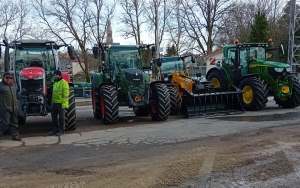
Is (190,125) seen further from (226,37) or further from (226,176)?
(226,37)

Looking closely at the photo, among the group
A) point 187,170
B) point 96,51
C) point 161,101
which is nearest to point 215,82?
point 161,101

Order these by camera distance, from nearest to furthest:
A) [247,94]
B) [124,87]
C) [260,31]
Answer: [124,87], [247,94], [260,31]

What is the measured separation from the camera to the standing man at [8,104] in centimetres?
935

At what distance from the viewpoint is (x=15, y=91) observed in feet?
31.8

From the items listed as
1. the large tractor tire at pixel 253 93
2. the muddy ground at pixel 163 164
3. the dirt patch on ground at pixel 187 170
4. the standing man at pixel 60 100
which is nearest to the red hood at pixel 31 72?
the standing man at pixel 60 100

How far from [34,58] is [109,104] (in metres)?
2.54

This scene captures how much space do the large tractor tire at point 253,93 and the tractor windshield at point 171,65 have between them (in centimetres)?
308

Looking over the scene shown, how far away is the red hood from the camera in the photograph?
33.4 ft

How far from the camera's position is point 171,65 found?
16.8m

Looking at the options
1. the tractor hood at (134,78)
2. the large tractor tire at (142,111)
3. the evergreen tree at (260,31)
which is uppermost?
the evergreen tree at (260,31)

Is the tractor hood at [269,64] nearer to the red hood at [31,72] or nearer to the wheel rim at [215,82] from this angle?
the wheel rim at [215,82]

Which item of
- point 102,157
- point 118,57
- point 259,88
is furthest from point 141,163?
point 259,88

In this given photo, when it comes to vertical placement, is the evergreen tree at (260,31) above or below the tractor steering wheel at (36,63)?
above

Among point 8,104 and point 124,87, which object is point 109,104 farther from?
point 8,104
